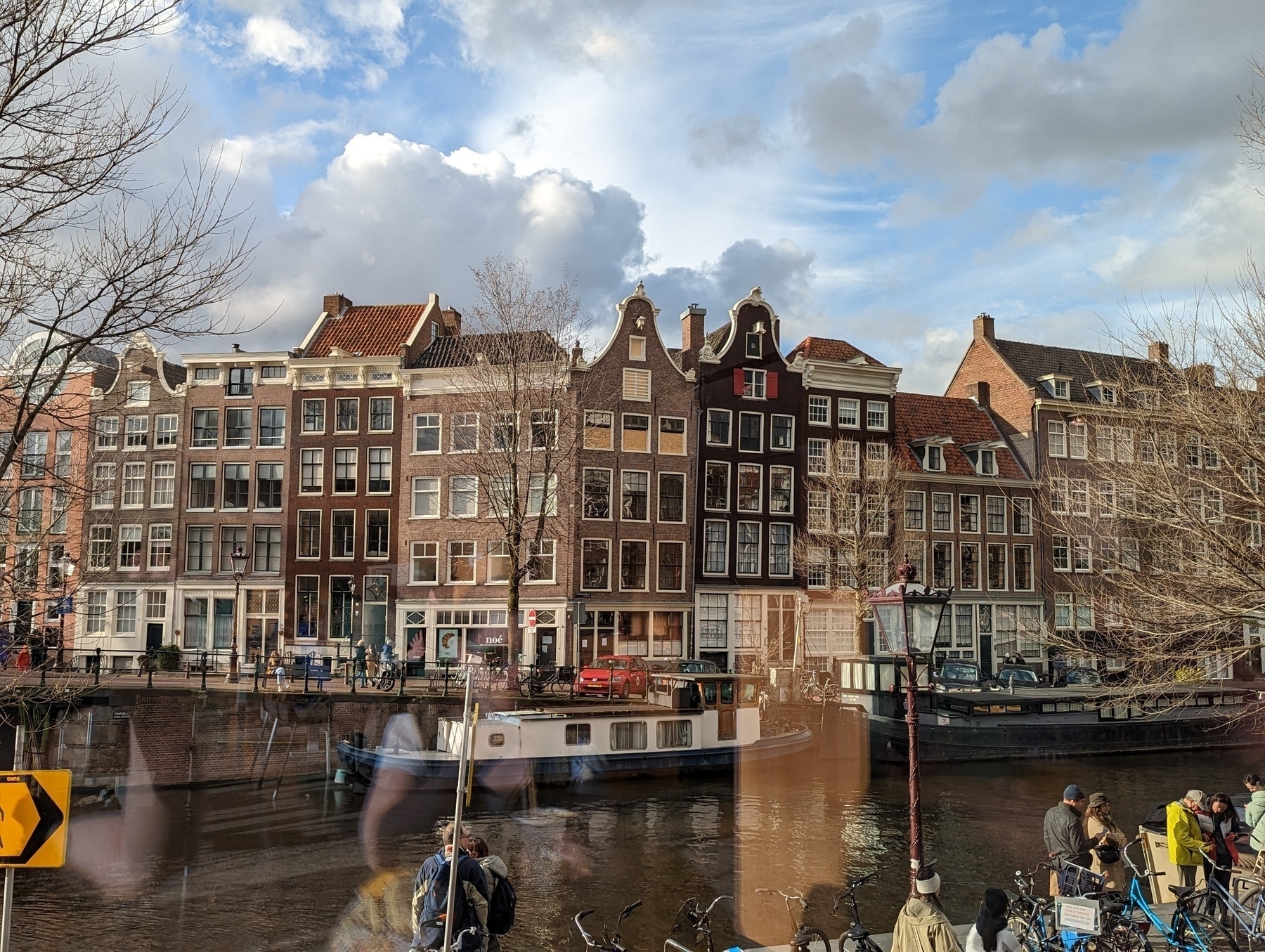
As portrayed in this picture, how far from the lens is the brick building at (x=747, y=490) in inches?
1879

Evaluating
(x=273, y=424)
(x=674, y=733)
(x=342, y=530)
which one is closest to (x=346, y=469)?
(x=342, y=530)

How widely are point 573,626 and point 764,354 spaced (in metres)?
16.1

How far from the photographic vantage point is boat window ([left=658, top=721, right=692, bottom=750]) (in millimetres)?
33500

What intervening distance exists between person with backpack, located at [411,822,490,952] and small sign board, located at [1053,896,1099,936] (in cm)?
594

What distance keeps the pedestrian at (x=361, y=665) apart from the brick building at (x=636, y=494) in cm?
901

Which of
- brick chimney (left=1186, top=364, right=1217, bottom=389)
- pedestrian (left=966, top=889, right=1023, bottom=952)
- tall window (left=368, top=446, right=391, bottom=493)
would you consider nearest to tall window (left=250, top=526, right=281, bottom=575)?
tall window (left=368, top=446, right=391, bottom=493)

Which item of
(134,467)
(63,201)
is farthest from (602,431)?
(63,201)

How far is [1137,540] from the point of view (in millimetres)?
22109

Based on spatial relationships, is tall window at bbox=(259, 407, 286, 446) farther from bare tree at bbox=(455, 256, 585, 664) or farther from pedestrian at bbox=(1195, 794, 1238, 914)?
pedestrian at bbox=(1195, 794, 1238, 914)

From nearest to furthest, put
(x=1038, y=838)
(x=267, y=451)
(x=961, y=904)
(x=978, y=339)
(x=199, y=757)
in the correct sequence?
(x=961, y=904), (x=1038, y=838), (x=199, y=757), (x=267, y=451), (x=978, y=339)

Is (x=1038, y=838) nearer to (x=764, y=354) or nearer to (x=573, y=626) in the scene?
(x=573, y=626)

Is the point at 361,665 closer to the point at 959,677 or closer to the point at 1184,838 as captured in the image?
the point at 959,677

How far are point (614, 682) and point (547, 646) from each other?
7087mm

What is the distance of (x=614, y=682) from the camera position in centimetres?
3797
